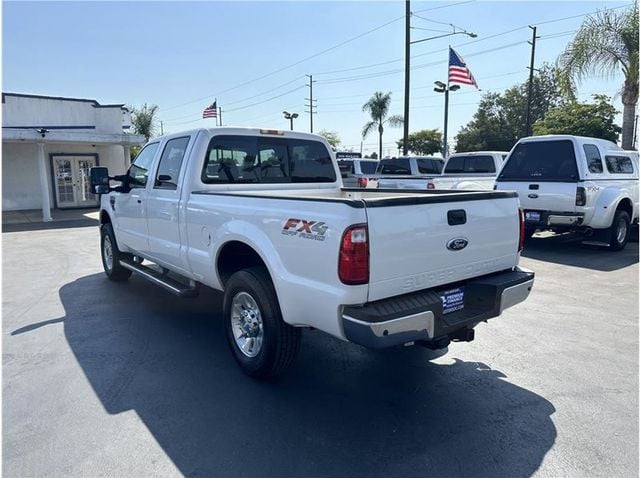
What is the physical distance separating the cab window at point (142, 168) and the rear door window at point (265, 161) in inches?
47.8

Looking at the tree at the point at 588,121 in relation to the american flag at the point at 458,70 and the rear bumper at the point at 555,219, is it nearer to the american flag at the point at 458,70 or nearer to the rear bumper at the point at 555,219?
the american flag at the point at 458,70

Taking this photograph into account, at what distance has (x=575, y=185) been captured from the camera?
8680mm

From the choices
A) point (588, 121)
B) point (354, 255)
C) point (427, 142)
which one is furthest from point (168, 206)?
point (427, 142)

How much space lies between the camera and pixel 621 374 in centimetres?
396

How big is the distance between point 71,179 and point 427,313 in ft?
65.9

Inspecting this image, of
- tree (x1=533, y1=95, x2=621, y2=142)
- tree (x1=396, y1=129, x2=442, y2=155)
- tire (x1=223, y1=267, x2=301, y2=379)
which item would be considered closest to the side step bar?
tire (x1=223, y1=267, x2=301, y2=379)

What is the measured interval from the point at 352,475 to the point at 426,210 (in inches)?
67.4

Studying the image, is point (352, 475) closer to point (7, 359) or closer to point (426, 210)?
point (426, 210)

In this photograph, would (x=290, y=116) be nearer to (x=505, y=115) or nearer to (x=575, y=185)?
(x=505, y=115)

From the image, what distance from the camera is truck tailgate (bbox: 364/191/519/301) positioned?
3010 millimetres

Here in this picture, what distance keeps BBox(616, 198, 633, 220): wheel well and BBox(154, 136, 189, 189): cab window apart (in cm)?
844

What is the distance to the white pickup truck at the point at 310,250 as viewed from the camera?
9.73 ft

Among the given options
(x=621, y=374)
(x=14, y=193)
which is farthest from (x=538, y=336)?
(x=14, y=193)

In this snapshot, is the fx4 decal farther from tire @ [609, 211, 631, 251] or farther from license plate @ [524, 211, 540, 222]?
tire @ [609, 211, 631, 251]
